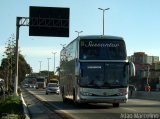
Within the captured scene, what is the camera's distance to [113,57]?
2994cm

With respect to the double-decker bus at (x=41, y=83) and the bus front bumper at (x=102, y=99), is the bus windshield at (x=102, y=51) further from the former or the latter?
the double-decker bus at (x=41, y=83)

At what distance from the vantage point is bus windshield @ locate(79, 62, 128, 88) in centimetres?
2978

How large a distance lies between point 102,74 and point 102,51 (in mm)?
1300

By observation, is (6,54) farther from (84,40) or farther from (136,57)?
(136,57)

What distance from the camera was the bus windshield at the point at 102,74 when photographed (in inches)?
1172

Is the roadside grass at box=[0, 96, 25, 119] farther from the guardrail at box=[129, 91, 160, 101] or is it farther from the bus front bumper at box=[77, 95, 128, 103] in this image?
the guardrail at box=[129, 91, 160, 101]

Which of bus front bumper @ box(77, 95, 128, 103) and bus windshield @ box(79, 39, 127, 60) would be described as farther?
bus windshield @ box(79, 39, 127, 60)

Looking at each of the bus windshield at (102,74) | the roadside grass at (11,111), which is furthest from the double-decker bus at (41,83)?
the roadside grass at (11,111)

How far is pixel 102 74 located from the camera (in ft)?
97.9

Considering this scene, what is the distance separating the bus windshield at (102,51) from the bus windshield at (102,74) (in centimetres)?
42

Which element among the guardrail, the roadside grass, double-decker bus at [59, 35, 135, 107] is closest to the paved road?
double-decker bus at [59, 35, 135, 107]

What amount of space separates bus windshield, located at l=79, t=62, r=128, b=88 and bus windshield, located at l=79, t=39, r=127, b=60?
0.42 metres

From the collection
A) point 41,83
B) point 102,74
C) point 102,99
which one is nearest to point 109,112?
point 102,99

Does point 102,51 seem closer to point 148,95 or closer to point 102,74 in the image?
point 102,74
